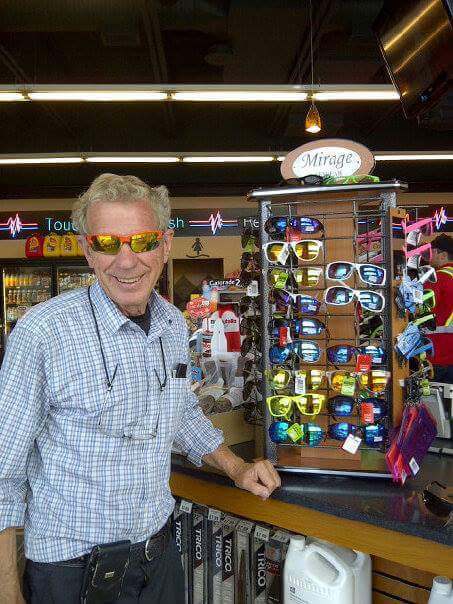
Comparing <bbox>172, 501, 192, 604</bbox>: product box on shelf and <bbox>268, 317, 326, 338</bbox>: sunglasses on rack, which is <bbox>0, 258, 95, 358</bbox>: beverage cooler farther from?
<bbox>268, 317, 326, 338</bbox>: sunglasses on rack

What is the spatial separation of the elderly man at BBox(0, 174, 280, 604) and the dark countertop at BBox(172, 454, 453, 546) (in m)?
0.47

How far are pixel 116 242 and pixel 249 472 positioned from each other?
34.2 inches

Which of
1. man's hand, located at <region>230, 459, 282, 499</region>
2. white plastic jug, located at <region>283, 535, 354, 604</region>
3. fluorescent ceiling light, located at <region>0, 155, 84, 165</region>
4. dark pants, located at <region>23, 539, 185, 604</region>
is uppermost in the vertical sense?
fluorescent ceiling light, located at <region>0, 155, 84, 165</region>

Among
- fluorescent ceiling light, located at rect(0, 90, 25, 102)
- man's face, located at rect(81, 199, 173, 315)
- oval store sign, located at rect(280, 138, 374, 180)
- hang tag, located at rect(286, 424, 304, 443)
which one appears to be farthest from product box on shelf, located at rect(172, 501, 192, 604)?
fluorescent ceiling light, located at rect(0, 90, 25, 102)

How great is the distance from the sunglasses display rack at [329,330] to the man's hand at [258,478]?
0.47ft

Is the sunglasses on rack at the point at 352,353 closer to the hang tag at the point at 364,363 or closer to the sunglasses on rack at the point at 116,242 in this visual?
the hang tag at the point at 364,363

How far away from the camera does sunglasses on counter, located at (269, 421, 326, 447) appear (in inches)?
78.1

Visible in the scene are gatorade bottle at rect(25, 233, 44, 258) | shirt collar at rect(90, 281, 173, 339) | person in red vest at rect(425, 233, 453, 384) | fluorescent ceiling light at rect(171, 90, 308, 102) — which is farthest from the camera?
gatorade bottle at rect(25, 233, 44, 258)

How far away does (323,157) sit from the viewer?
85.9 inches

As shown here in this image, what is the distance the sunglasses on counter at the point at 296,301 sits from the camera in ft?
6.44

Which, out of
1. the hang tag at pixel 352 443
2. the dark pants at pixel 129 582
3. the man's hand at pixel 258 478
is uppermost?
the hang tag at pixel 352 443

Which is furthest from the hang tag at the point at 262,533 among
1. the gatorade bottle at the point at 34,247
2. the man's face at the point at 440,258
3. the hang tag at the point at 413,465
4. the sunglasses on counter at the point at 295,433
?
the gatorade bottle at the point at 34,247

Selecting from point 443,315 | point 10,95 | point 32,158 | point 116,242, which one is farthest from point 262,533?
point 32,158

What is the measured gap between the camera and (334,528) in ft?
5.75
